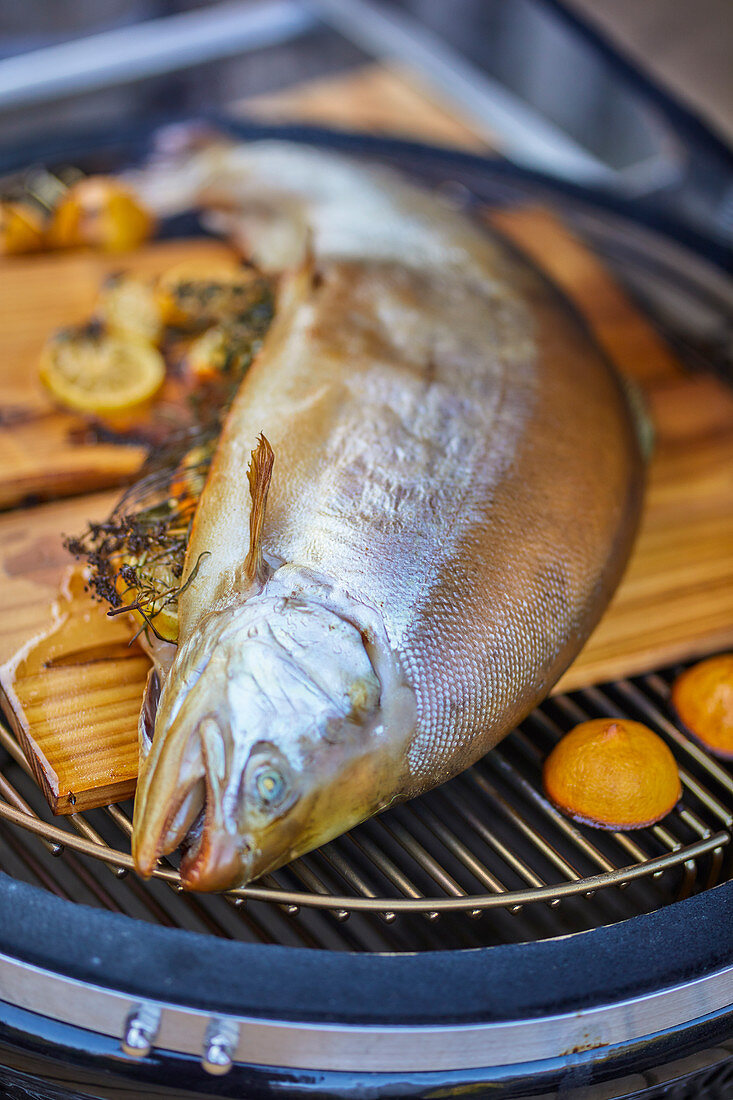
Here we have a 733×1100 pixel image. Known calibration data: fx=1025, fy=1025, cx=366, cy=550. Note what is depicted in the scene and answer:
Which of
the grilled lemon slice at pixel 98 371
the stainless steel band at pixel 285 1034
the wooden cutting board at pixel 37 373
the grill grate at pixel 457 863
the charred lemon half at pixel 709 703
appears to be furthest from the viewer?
the grilled lemon slice at pixel 98 371

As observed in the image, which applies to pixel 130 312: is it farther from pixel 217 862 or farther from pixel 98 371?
pixel 217 862

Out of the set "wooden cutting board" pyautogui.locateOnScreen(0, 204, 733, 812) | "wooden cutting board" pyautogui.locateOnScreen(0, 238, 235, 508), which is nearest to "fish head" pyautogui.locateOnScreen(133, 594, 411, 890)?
"wooden cutting board" pyautogui.locateOnScreen(0, 204, 733, 812)

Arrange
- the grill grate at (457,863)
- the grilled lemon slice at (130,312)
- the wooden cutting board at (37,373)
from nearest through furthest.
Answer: the grill grate at (457,863) → the wooden cutting board at (37,373) → the grilled lemon slice at (130,312)

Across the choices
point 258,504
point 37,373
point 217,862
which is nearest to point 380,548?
point 258,504

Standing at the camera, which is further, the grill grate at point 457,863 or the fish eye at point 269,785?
the grill grate at point 457,863

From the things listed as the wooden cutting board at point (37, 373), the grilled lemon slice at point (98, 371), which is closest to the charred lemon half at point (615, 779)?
the wooden cutting board at point (37, 373)

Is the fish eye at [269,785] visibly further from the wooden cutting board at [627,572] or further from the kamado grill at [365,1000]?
the wooden cutting board at [627,572]
